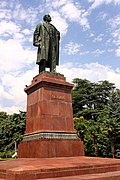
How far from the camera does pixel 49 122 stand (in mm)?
9211

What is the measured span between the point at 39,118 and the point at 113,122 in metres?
17.7

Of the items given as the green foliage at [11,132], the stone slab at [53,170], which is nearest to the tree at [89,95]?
the green foliage at [11,132]

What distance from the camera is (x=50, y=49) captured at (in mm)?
11062

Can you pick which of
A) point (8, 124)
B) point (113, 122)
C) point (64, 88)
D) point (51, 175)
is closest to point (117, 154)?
point (113, 122)

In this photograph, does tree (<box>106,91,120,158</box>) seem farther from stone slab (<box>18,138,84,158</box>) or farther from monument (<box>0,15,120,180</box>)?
stone slab (<box>18,138,84,158</box>)

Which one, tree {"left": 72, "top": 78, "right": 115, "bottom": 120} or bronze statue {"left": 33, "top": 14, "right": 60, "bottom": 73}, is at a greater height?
tree {"left": 72, "top": 78, "right": 115, "bottom": 120}

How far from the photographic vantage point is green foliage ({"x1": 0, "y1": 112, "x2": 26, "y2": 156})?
33.4m

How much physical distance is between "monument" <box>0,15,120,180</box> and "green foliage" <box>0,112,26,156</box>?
23.3m

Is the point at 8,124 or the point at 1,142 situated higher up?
the point at 8,124

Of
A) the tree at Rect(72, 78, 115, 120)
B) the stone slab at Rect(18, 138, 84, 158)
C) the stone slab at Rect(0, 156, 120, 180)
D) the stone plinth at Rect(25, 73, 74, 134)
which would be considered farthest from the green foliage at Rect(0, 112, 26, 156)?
the stone slab at Rect(0, 156, 120, 180)

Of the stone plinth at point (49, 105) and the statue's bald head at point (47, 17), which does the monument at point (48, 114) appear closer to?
the stone plinth at point (49, 105)

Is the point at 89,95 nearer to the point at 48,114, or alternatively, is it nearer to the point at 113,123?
the point at 113,123

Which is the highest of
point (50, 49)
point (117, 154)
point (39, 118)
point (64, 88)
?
point (50, 49)

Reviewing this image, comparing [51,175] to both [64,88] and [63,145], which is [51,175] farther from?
[64,88]
